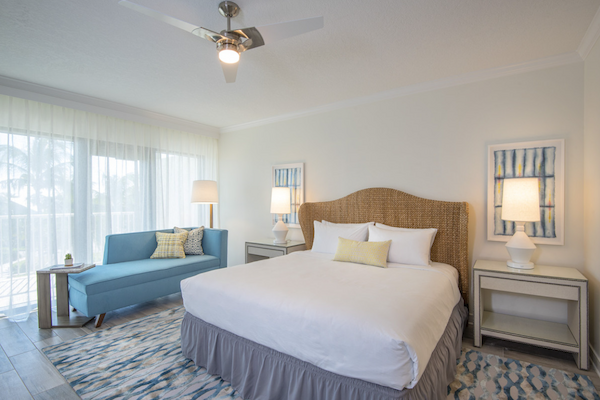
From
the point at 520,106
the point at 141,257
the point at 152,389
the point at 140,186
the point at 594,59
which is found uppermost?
the point at 594,59

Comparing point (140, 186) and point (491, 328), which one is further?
point (140, 186)

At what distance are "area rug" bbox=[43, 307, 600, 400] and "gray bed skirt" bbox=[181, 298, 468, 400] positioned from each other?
105 millimetres

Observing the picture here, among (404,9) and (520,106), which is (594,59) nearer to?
(520,106)

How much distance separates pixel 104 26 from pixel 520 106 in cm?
366

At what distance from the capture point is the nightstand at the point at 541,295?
2.28m

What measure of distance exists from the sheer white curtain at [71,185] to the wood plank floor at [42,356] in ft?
2.17

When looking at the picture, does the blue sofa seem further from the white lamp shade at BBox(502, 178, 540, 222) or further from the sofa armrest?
the white lamp shade at BBox(502, 178, 540, 222)

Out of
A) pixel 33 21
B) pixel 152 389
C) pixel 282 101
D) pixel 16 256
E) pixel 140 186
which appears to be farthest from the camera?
pixel 140 186

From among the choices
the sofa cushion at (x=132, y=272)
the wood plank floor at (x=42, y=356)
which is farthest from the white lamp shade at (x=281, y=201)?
the wood plank floor at (x=42, y=356)

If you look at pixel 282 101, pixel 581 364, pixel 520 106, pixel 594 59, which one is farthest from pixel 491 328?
pixel 282 101

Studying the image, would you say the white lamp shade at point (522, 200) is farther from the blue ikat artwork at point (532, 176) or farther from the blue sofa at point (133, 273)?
the blue sofa at point (133, 273)

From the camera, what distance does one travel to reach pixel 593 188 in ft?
7.92

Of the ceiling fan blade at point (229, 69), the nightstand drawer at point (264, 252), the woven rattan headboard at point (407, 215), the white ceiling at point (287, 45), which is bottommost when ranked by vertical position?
the nightstand drawer at point (264, 252)

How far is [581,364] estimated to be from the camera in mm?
2273
